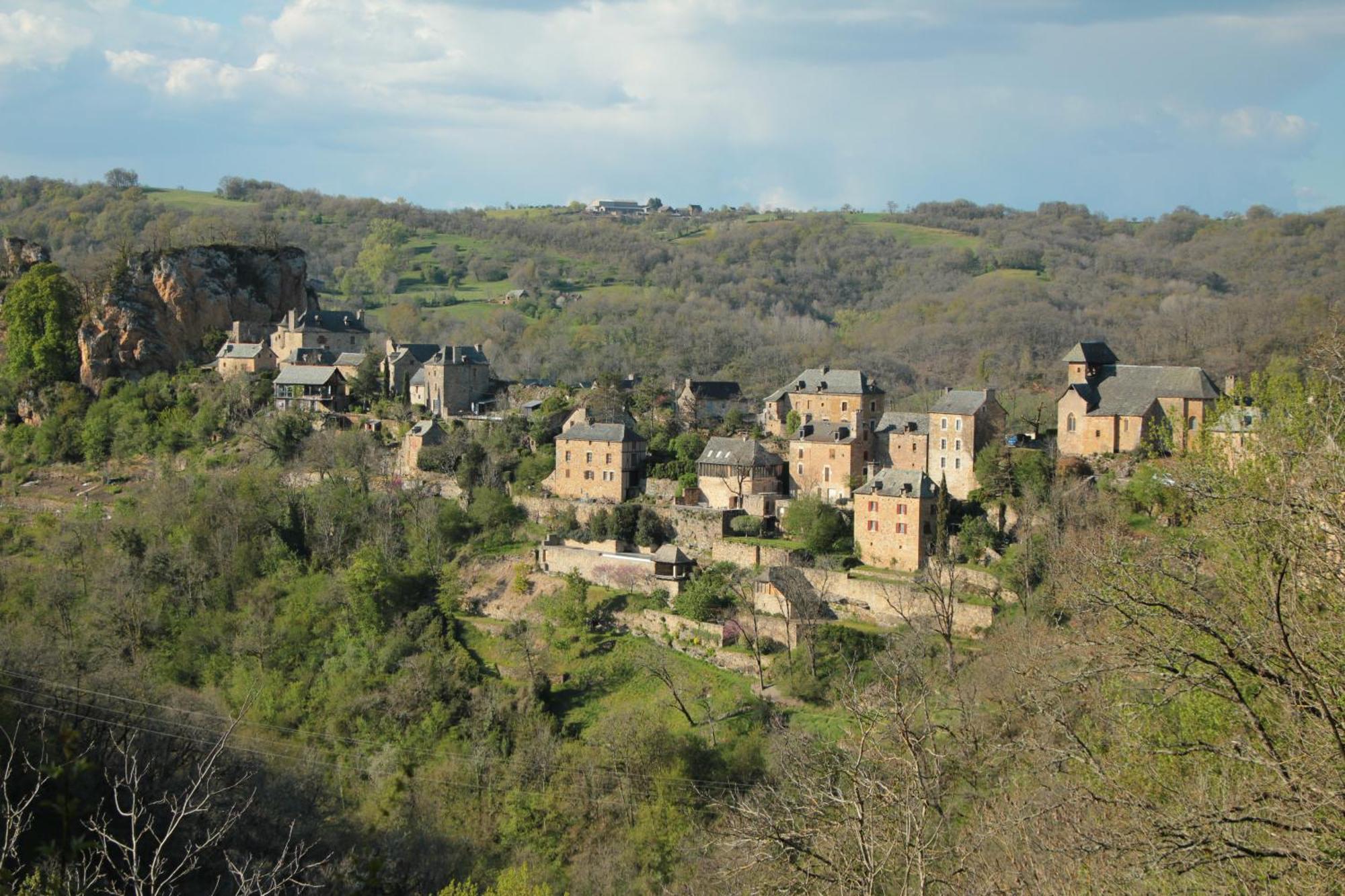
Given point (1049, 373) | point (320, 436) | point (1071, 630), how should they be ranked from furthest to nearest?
point (1049, 373)
point (320, 436)
point (1071, 630)

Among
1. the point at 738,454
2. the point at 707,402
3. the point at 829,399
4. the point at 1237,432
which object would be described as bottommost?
the point at 738,454

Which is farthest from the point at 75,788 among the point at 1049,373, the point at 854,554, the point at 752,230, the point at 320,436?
the point at 752,230

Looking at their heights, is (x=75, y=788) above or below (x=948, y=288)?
below

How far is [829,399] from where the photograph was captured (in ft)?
129

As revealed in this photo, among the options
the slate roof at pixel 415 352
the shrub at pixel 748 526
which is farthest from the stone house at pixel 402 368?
the shrub at pixel 748 526

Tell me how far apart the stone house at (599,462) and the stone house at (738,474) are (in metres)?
2.56

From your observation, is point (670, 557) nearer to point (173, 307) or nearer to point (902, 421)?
point (902, 421)

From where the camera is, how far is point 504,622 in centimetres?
3550

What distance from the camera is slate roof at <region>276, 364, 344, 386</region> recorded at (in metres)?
47.3

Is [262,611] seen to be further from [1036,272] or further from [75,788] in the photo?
[1036,272]

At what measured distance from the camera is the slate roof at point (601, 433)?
38.8 m

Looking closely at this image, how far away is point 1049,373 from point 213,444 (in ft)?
118

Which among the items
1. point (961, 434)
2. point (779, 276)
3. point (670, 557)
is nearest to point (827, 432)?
point (961, 434)

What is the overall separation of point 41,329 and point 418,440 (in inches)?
806
